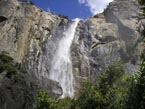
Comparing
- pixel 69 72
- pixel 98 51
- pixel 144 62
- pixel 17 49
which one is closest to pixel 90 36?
pixel 98 51

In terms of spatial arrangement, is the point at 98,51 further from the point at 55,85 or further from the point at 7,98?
the point at 7,98

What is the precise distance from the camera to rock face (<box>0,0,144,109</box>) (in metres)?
90.1

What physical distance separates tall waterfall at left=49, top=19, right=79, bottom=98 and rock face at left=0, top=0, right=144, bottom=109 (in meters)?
1.25

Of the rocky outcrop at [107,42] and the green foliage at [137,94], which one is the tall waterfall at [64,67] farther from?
the green foliage at [137,94]

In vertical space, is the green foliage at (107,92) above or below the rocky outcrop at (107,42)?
below

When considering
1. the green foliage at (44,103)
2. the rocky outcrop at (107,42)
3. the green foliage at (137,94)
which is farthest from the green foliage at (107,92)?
the rocky outcrop at (107,42)

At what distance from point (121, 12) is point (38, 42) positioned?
28603 mm

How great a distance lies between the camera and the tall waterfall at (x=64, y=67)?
291 feet

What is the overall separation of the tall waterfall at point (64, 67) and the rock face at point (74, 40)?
4.11 ft

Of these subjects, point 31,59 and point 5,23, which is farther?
point 5,23

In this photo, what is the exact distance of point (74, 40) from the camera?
102m

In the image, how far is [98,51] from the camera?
316ft

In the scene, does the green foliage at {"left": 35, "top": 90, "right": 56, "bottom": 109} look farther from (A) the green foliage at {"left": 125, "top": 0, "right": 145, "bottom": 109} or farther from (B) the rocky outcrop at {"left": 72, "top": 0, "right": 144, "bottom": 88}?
(B) the rocky outcrop at {"left": 72, "top": 0, "right": 144, "bottom": 88}

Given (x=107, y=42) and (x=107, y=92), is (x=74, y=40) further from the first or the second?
(x=107, y=92)
